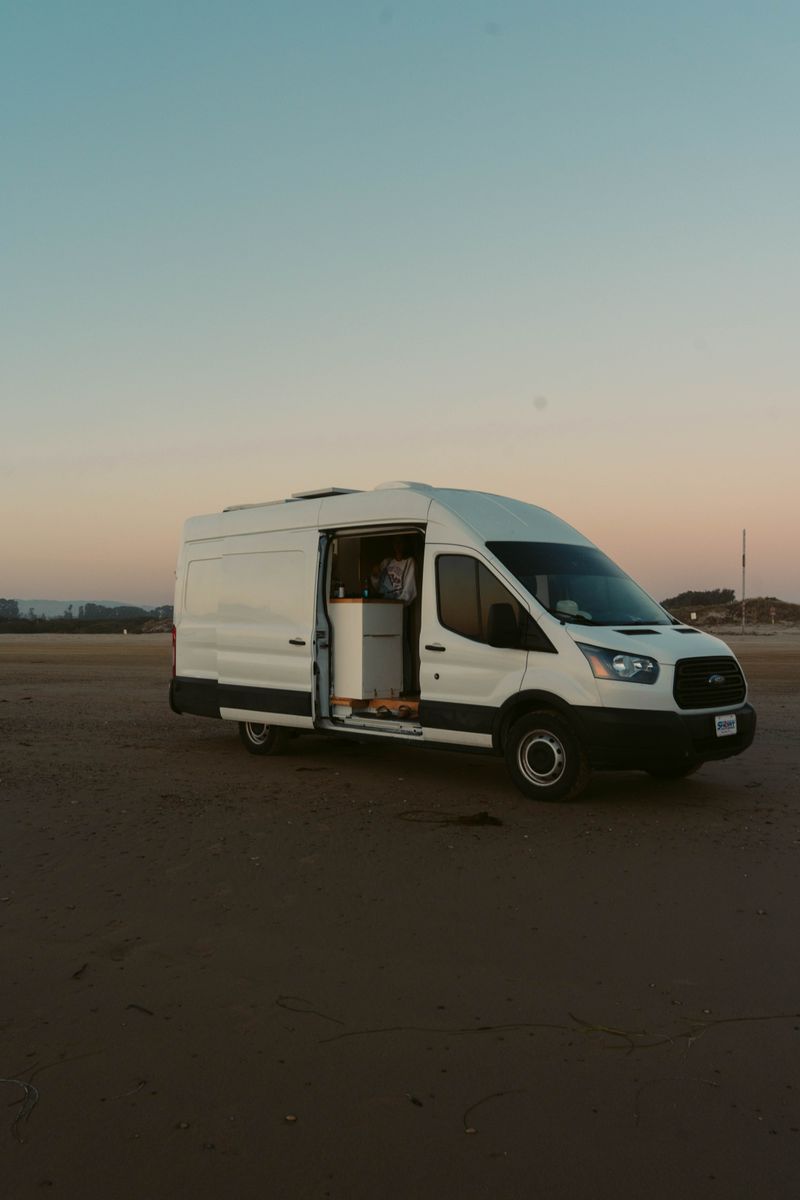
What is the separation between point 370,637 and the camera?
11500 millimetres

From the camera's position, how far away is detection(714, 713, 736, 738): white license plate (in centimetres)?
941

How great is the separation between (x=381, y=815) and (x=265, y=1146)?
541 cm

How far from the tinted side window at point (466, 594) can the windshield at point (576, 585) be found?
8.9 inches

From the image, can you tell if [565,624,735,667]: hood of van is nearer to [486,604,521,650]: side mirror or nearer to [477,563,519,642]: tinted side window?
[486,604,521,650]: side mirror

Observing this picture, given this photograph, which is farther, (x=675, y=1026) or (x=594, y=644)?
(x=594, y=644)

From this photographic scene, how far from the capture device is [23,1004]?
470 cm

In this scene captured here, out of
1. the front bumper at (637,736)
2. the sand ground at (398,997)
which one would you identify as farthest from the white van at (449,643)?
the sand ground at (398,997)

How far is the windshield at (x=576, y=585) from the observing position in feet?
32.4

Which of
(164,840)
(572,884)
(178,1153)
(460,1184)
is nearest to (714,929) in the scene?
(572,884)

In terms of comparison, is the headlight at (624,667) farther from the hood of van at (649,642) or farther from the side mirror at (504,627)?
the side mirror at (504,627)

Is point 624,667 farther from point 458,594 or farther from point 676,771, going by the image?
point 458,594

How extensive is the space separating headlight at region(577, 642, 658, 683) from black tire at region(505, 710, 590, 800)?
0.56 m

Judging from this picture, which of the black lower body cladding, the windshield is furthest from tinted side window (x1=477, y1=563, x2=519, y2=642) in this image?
the black lower body cladding

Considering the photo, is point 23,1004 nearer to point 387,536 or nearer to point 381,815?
point 381,815
